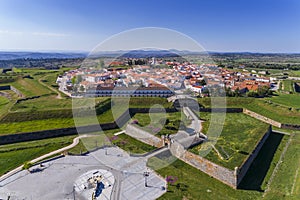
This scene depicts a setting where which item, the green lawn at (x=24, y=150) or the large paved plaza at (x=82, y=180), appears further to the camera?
the green lawn at (x=24, y=150)

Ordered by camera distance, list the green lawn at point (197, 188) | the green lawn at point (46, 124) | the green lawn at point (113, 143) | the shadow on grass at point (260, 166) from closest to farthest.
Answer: the green lawn at point (197, 188) → the shadow on grass at point (260, 166) → the green lawn at point (113, 143) → the green lawn at point (46, 124)

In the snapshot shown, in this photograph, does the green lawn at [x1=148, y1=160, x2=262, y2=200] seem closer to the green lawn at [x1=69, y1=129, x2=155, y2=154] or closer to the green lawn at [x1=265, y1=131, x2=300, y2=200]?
the green lawn at [x1=265, y1=131, x2=300, y2=200]

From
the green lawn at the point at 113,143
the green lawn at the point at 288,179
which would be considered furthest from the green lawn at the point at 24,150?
the green lawn at the point at 288,179

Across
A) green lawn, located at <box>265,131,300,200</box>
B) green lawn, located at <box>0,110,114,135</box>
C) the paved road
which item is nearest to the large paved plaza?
the paved road

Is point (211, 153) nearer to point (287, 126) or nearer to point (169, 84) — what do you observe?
point (287, 126)

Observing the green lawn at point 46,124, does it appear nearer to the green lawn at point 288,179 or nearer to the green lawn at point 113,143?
the green lawn at point 113,143

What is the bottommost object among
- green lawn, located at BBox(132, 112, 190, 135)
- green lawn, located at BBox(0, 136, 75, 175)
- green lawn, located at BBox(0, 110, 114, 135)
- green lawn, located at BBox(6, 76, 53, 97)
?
green lawn, located at BBox(0, 136, 75, 175)
